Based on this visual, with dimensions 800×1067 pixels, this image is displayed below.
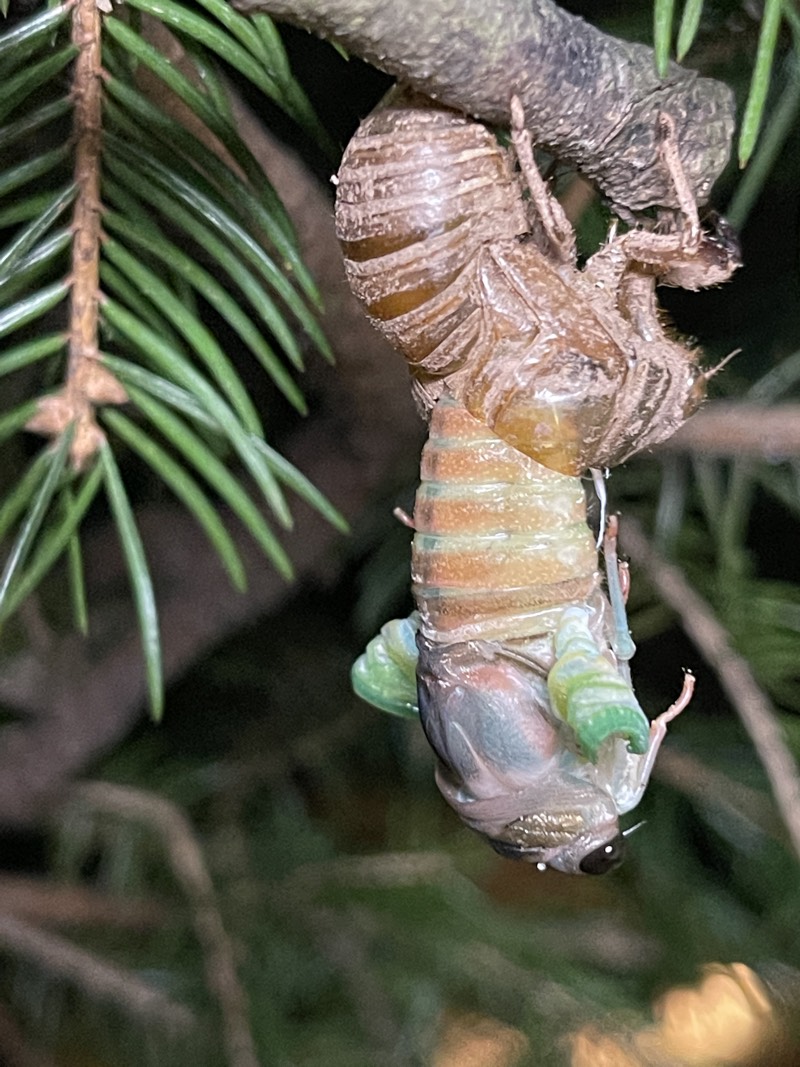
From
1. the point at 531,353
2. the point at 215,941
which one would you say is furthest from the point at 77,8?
the point at 215,941

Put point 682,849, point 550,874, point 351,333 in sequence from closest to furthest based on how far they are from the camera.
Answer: point 351,333 → point 682,849 → point 550,874

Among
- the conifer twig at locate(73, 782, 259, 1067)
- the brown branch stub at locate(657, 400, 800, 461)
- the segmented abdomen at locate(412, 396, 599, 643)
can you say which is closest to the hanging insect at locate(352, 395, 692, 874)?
the segmented abdomen at locate(412, 396, 599, 643)

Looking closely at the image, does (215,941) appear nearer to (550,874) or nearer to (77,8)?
(550,874)

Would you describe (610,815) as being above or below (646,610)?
above

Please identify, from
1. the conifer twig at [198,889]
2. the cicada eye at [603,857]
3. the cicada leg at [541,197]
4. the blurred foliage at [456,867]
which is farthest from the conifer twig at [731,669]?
the conifer twig at [198,889]

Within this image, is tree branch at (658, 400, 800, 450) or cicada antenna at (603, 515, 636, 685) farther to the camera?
tree branch at (658, 400, 800, 450)

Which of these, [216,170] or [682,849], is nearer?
[216,170]

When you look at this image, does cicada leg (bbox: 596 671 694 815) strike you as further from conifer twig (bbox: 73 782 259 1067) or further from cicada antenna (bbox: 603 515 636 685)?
conifer twig (bbox: 73 782 259 1067)
